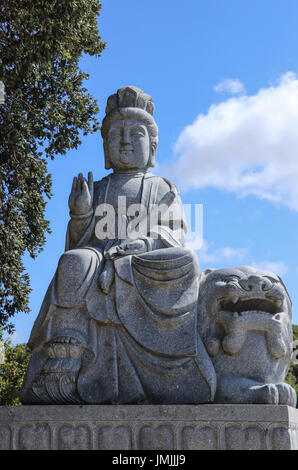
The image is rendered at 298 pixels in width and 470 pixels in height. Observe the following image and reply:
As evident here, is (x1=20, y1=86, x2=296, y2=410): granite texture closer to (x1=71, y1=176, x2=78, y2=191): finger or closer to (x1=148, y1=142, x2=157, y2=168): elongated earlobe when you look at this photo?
(x1=71, y1=176, x2=78, y2=191): finger

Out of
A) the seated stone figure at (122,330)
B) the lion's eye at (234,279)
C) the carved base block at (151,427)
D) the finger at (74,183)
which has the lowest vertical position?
the carved base block at (151,427)

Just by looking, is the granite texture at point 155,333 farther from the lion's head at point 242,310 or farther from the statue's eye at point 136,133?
the statue's eye at point 136,133

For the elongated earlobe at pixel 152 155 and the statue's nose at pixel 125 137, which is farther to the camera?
the elongated earlobe at pixel 152 155

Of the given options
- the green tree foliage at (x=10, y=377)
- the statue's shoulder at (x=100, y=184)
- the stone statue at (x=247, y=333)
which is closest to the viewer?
the stone statue at (x=247, y=333)

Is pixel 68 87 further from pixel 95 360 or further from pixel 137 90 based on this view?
pixel 95 360

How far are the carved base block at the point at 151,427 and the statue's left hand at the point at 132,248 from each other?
140 centimetres

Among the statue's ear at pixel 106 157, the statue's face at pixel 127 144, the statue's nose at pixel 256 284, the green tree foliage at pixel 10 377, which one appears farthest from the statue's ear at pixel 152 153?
the green tree foliage at pixel 10 377

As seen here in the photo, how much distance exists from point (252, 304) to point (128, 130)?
2.25 metres

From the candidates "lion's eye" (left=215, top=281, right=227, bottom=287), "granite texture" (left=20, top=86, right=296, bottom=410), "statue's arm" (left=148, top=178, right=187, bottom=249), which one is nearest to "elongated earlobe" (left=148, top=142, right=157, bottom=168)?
"statue's arm" (left=148, top=178, right=187, bottom=249)

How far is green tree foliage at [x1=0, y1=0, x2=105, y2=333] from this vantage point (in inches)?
363

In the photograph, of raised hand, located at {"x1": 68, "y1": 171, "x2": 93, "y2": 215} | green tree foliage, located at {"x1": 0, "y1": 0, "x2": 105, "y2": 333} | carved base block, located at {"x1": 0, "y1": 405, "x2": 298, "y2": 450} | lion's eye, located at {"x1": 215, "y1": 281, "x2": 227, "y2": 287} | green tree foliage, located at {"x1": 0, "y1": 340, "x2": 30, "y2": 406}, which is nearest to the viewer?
carved base block, located at {"x1": 0, "y1": 405, "x2": 298, "y2": 450}

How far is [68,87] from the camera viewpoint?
35.4 ft

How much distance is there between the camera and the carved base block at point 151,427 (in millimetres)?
4715
